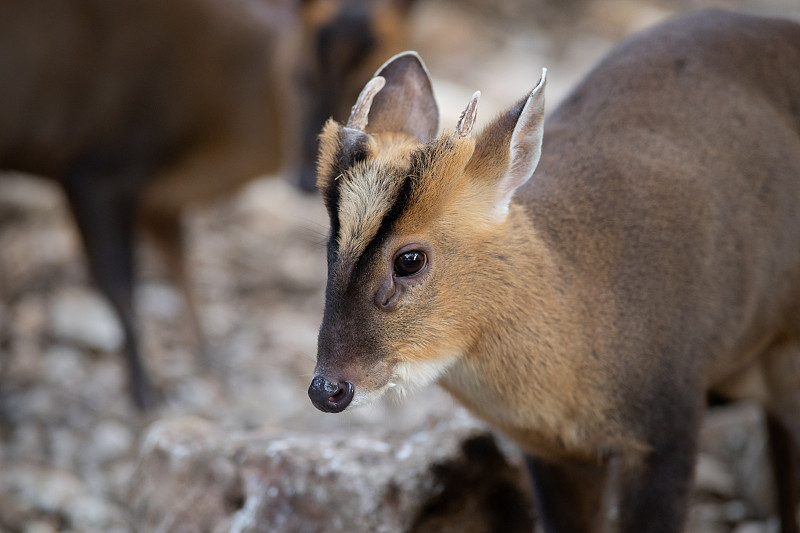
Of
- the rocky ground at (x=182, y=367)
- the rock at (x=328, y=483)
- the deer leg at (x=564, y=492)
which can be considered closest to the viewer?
the rock at (x=328, y=483)

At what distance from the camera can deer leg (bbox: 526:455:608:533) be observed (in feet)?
9.86

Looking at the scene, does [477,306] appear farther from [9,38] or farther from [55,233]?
[55,233]

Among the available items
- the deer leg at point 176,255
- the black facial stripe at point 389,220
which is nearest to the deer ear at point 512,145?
the black facial stripe at point 389,220

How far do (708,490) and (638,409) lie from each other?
68.9 inches

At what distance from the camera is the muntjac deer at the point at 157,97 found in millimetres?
5473

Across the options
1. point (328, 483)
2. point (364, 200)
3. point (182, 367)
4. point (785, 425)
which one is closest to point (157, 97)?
point (182, 367)

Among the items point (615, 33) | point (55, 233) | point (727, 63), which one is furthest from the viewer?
point (615, 33)

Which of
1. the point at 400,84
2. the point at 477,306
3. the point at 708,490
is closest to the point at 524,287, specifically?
the point at 477,306

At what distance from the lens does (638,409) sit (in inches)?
104

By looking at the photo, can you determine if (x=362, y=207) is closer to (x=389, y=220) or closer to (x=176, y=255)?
(x=389, y=220)

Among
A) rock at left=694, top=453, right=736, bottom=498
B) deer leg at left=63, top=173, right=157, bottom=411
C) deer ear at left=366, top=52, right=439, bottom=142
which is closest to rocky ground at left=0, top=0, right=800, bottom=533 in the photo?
rock at left=694, top=453, right=736, bottom=498

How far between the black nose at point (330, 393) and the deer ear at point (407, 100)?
2.61ft

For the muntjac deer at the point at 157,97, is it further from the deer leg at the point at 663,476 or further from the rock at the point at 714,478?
the deer leg at the point at 663,476

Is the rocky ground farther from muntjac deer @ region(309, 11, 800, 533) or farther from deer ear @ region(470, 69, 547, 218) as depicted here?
deer ear @ region(470, 69, 547, 218)
